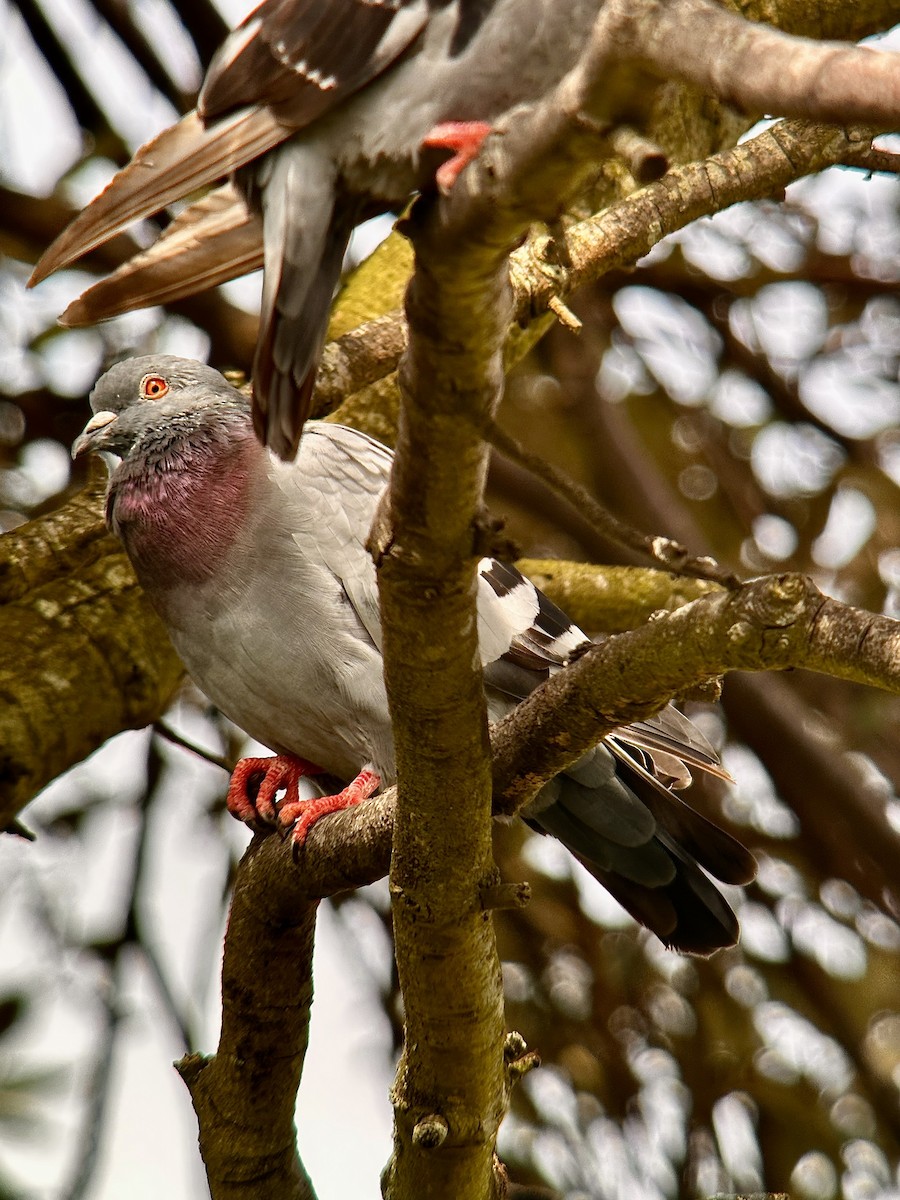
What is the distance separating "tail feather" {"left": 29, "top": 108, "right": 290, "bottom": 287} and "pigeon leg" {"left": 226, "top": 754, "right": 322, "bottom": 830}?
195cm

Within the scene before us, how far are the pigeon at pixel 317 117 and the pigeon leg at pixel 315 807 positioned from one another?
42.7 inches

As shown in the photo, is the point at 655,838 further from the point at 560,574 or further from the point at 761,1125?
the point at 761,1125

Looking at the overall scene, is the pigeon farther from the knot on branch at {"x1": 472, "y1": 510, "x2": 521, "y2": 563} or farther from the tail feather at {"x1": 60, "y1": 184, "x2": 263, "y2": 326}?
the knot on branch at {"x1": 472, "y1": 510, "x2": 521, "y2": 563}

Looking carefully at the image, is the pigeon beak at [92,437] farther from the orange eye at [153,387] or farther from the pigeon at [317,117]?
the pigeon at [317,117]

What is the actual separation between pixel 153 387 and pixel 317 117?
6.27 ft

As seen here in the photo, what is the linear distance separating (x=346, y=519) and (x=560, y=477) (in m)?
1.97

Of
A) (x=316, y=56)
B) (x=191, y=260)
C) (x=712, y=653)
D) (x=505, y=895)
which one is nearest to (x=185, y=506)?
(x=191, y=260)

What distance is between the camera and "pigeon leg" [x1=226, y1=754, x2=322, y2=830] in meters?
4.20

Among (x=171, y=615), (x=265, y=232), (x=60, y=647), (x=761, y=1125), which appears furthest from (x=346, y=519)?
(x=761, y=1125)

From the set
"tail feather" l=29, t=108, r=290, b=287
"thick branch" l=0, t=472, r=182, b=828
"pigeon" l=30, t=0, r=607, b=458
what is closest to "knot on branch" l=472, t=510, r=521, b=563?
"pigeon" l=30, t=0, r=607, b=458

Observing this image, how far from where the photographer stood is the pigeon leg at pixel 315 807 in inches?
130

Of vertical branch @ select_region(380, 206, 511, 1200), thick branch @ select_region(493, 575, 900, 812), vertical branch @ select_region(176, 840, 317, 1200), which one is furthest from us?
vertical branch @ select_region(176, 840, 317, 1200)

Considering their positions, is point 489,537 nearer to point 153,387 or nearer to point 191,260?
point 191,260

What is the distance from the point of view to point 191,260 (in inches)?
116
